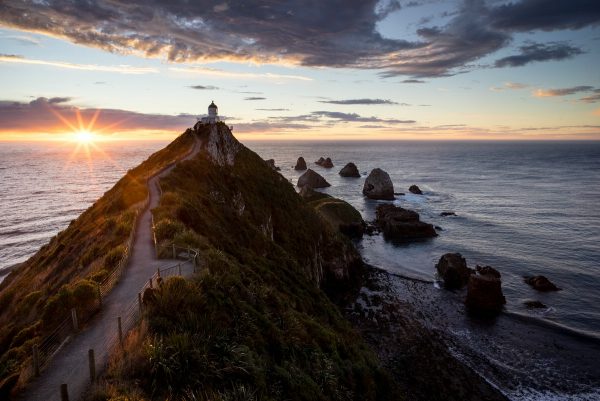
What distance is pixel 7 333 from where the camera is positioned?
1550cm

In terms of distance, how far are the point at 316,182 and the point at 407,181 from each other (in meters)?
38.2

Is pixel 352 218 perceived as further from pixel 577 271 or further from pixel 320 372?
pixel 320 372

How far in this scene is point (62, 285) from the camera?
19.0 meters

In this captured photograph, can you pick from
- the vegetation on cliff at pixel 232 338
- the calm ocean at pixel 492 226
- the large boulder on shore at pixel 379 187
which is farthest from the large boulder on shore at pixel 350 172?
the vegetation on cliff at pixel 232 338

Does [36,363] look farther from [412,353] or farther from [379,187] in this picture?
[379,187]

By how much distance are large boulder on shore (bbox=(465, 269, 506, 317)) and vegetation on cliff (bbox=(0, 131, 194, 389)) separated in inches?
1392

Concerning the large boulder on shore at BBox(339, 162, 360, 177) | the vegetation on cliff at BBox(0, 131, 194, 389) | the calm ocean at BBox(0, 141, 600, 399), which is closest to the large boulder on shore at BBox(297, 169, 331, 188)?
the calm ocean at BBox(0, 141, 600, 399)

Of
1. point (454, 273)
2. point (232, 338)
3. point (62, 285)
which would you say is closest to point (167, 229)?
point (62, 285)

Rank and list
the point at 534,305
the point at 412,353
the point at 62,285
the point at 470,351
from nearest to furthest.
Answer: the point at 62,285 → the point at 412,353 → the point at 470,351 → the point at 534,305

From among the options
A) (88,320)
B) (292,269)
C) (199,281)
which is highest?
(199,281)

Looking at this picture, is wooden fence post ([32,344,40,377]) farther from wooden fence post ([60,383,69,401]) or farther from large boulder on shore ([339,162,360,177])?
large boulder on shore ([339,162,360,177])

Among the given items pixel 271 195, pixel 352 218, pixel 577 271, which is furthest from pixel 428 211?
pixel 271 195

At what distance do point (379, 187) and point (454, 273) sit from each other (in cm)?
5797

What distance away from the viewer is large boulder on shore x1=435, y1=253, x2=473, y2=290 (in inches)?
1802
